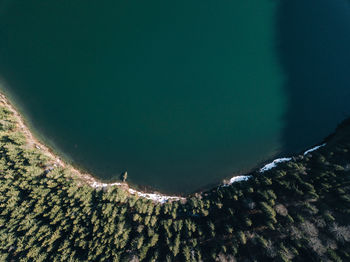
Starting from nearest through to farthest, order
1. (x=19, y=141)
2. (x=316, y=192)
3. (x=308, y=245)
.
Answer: (x=308, y=245), (x=316, y=192), (x=19, y=141)

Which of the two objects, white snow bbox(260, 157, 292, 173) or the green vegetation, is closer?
the green vegetation

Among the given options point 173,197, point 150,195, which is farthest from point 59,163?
point 173,197

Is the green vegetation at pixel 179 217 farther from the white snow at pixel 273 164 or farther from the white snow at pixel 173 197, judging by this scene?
the white snow at pixel 273 164

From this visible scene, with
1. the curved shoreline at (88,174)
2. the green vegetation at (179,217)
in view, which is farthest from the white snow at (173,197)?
the green vegetation at (179,217)

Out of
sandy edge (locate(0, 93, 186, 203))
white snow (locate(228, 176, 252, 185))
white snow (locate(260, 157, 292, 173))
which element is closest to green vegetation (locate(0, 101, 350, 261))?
sandy edge (locate(0, 93, 186, 203))

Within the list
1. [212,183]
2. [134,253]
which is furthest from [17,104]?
[212,183]

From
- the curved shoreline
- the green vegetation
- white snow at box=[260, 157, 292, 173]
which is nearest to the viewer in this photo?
the green vegetation

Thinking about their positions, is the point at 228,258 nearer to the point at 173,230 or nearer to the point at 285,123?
the point at 173,230

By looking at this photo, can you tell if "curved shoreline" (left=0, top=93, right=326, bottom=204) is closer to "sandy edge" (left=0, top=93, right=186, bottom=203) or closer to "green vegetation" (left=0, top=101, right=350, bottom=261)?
"sandy edge" (left=0, top=93, right=186, bottom=203)
